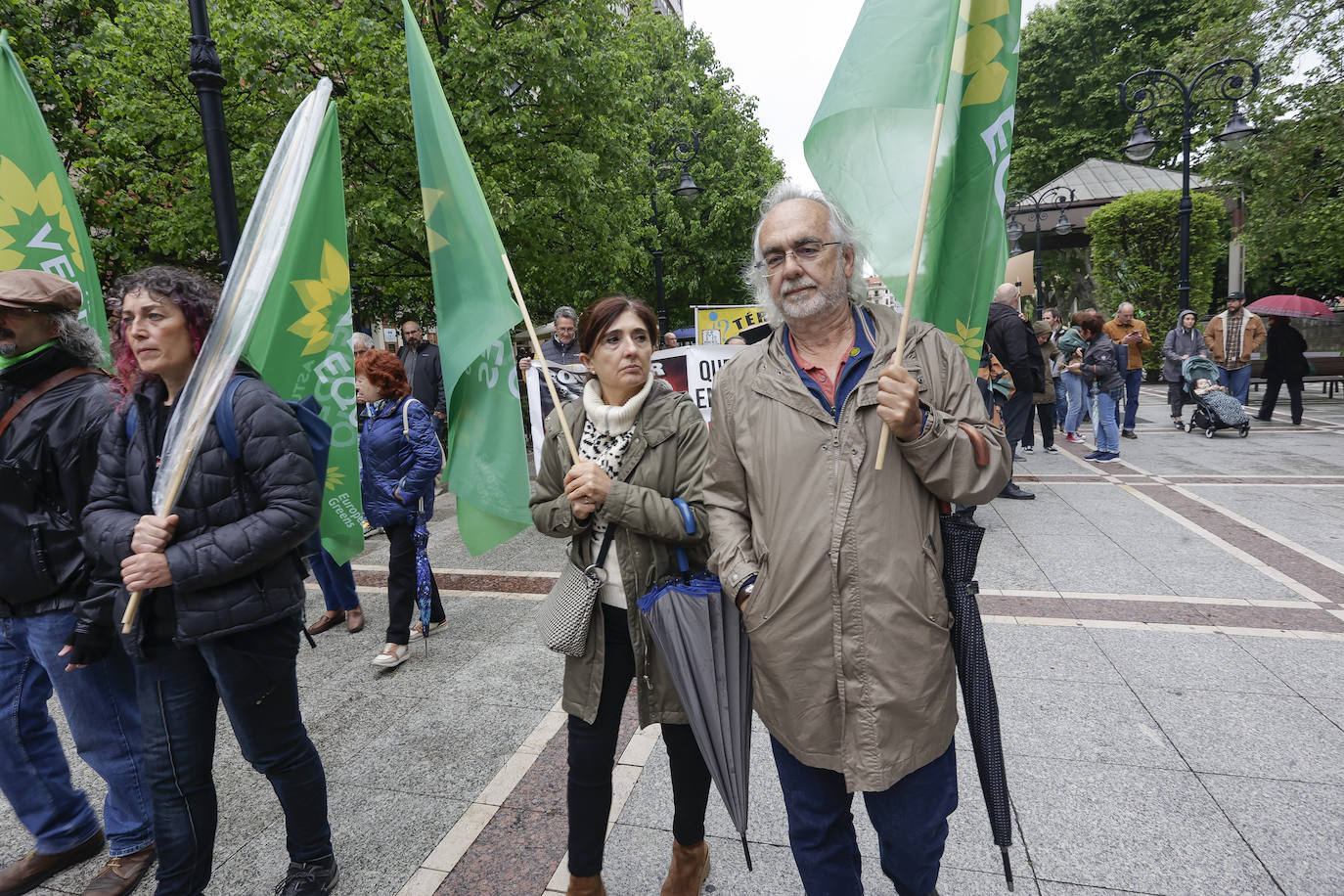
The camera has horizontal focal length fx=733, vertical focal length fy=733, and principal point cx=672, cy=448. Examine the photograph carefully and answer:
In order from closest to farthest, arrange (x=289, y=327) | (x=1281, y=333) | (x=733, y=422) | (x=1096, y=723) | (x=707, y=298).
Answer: (x=733, y=422), (x=289, y=327), (x=1096, y=723), (x=1281, y=333), (x=707, y=298)

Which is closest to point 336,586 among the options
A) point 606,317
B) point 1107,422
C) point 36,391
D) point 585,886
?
point 36,391

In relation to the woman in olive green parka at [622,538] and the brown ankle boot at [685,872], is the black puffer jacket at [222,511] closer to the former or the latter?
the woman in olive green parka at [622,538]

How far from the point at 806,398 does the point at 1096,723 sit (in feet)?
7.89

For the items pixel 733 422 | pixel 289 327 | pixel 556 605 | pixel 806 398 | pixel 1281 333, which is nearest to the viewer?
pixel 806 398

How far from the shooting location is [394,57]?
32.4 ft

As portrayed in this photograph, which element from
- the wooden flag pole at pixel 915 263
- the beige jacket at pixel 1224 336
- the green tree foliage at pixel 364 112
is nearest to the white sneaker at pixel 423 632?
the wooden flag pole at pixel 915 263

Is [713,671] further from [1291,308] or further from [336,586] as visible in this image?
[1291,308]

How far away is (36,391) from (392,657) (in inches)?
93.6

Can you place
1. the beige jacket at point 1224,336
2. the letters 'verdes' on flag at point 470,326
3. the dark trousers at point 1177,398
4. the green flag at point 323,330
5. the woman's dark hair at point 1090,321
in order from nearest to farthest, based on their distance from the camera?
the letters 'verdes' on flag at point 470,326 < the green flag at point 323,330 < the woman's dark hair at point 1090,321 < the beige jacket at point 1224,336 < the dark trousers at point 1177,398

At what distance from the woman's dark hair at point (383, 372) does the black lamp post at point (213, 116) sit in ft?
3.39

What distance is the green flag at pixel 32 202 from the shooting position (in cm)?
318

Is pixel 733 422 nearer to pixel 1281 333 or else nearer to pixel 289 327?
pixel 289 327

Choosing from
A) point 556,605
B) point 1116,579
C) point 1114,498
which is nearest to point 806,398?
point 556,605

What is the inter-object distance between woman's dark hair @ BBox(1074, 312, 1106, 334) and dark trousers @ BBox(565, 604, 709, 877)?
904 cm
